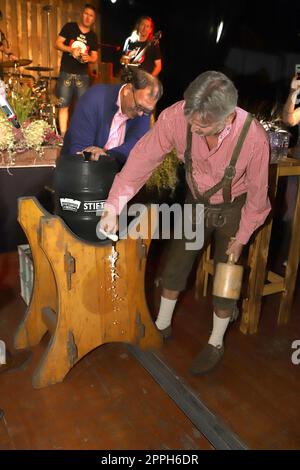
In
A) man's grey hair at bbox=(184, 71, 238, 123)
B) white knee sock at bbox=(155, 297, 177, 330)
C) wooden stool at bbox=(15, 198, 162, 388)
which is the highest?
man's grey hair at bbox=(184, 71, 238, 123)

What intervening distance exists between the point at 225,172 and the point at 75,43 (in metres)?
4.08

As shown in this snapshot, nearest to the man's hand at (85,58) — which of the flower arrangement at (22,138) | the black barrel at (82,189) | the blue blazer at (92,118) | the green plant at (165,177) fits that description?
the flower arrangement at (22,138)

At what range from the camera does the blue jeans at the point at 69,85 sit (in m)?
5.13

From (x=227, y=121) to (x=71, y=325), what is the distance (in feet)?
3.50

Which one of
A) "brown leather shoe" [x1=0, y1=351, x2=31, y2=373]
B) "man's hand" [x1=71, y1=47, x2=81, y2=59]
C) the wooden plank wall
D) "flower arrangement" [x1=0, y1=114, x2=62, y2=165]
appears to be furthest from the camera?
the wooden plank wall

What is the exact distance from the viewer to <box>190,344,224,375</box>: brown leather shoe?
6.41ft

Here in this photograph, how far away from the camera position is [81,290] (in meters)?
1.76

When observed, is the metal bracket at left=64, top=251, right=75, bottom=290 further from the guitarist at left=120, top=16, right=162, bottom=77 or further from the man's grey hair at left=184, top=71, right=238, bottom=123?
the guitarist at left=120, top=16, right=162, bottom=77

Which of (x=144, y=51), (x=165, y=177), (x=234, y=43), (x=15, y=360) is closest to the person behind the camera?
(x=15, y=360)

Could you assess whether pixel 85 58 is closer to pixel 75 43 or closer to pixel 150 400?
pixel 75 43

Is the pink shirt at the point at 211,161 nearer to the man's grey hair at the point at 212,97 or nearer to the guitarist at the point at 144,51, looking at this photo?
the man's grey hair at the point at 212,97

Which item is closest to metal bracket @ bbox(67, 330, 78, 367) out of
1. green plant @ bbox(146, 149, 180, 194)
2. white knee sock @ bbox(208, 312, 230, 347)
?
white knee sock @ bbox(208, 312, 230, 347)

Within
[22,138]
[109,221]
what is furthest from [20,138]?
[109,221]

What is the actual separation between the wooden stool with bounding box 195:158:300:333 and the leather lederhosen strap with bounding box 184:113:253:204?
1.41 ft
